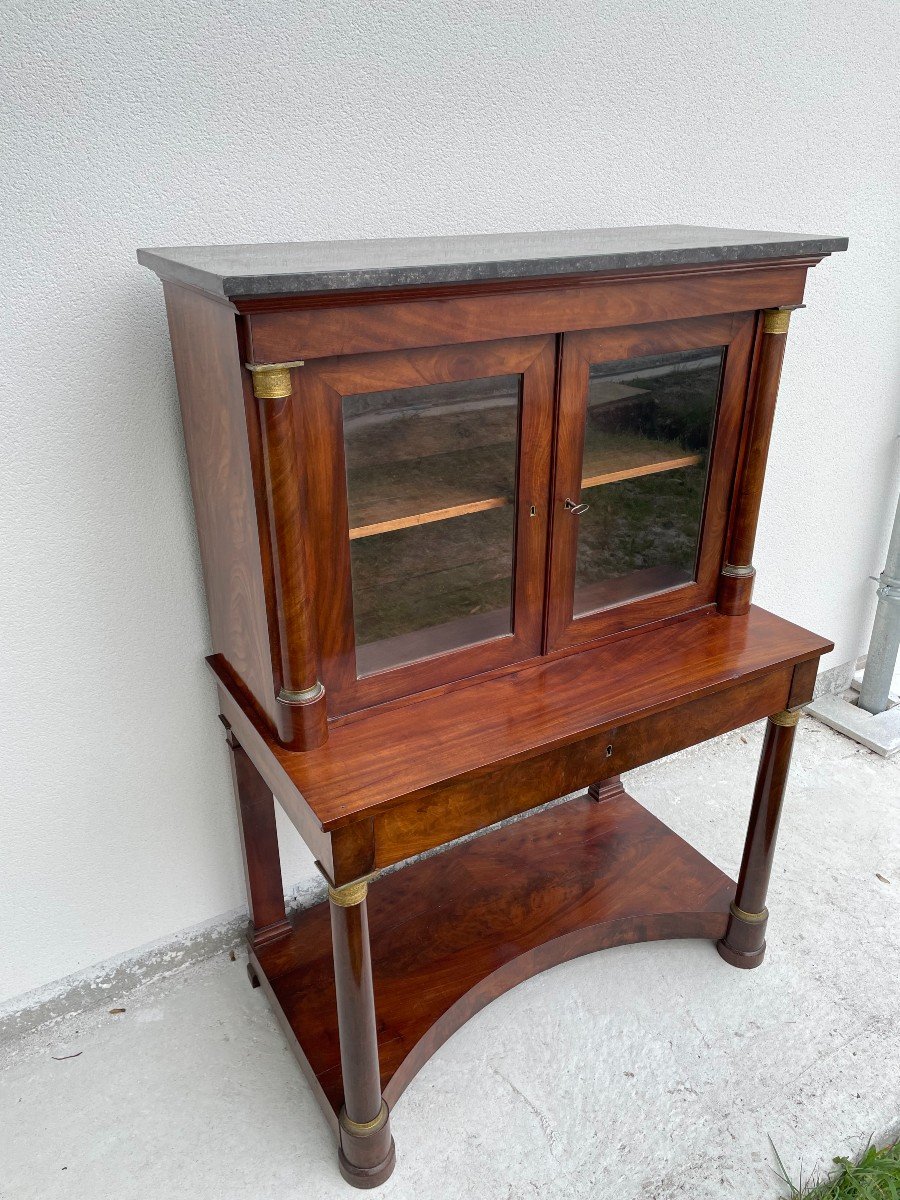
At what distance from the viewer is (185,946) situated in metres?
2.03

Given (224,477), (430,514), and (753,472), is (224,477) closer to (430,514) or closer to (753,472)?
(430,514)

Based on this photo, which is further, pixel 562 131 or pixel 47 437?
pixel 562 131

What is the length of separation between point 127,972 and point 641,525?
143 centimetres

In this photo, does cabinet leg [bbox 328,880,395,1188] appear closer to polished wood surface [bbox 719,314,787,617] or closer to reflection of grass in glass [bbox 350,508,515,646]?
reflection of grass in glass [bbox 350,508,515,646]

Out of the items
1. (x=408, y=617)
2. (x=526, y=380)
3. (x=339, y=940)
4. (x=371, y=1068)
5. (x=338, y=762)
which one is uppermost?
(x=526, y=380)

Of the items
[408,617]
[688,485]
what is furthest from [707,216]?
[408,617]

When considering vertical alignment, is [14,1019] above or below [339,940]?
below

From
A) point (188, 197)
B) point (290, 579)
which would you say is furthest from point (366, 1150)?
point (188, 197)

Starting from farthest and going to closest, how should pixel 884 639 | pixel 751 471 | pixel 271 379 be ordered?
pixel 884 639, pixel 751 471, pixel 271 379

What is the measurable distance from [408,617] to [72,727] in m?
0.72

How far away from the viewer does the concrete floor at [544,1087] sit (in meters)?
1.64

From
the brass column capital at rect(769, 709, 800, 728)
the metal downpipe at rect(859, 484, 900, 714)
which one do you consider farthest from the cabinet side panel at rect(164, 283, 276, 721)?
the metal downpipe at rect(859, 484, 900, 714)

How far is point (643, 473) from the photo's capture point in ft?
5.32

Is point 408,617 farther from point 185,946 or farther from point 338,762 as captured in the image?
point 185,946
